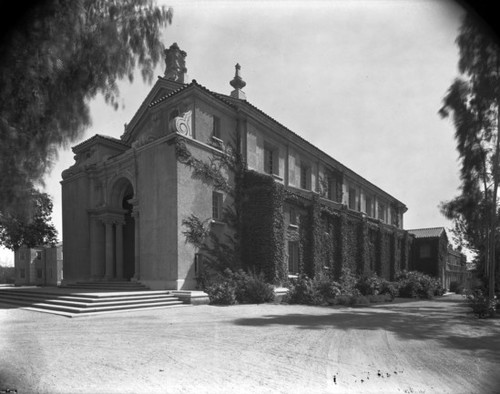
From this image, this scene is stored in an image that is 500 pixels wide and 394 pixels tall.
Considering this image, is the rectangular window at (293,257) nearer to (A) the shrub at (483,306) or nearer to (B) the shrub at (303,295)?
(B) the shrub at (303,295)

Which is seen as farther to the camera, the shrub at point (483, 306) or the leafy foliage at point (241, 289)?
the leafy foliage at point (241, 289)

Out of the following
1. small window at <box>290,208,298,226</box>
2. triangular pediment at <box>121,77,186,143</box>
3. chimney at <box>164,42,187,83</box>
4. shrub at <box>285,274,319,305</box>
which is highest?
chimney at <box>164,42,187,83</box>

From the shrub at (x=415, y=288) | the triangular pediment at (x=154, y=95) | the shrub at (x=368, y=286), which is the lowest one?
the shrub at (x=415, y=288)

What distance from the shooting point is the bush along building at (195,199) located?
17.2 metres

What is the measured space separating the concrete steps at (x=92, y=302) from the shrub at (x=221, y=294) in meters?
1.32

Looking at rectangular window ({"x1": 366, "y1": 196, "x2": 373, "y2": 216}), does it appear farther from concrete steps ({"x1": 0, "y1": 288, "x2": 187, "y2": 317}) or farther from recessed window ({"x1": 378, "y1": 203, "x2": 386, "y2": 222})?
concrete steps ({"x1": 0, "y1": 288, "x2": 187, "y2": 317})

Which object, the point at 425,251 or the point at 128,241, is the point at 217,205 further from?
the point at 425,251

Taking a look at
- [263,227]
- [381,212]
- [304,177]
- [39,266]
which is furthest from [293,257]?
Answer: [39,266]

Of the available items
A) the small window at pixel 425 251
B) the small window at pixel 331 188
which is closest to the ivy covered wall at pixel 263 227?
the small window at pixel 331 188

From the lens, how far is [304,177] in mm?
Answer: 27000

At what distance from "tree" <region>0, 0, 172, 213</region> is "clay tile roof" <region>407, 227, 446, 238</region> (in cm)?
4171

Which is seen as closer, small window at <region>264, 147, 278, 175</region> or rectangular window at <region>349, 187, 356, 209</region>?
small window at <region>264, 147, 278, 175</region>

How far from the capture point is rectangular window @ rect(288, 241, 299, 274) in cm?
2202

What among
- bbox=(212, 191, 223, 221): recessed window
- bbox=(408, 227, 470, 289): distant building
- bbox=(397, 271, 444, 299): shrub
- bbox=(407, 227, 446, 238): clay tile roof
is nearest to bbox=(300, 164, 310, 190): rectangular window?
bbox=(212, 191, 223, 221): recessed window
